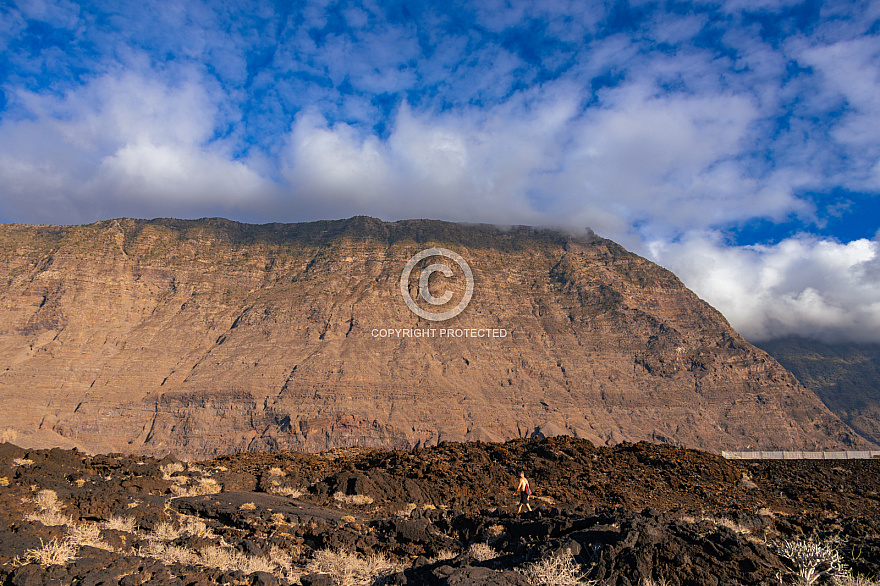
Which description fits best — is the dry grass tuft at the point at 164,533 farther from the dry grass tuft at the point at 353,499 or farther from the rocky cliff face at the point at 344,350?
the rocky cliff face at the point at 344,350

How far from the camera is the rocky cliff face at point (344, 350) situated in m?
97.9

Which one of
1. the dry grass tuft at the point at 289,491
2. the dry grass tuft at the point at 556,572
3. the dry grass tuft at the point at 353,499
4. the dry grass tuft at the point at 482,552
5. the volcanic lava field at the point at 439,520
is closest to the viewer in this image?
the dry grass tuft at the point at 556,572

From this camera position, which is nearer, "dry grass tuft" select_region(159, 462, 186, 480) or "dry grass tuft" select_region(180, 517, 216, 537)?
"dry grass tuft" select_region(180, 517, 216, 537)

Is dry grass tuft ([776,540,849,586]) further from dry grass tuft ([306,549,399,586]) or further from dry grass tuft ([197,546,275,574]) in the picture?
dry grass tuft ([197,546,275,574])

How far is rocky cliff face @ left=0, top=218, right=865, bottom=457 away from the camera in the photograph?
97938 mm

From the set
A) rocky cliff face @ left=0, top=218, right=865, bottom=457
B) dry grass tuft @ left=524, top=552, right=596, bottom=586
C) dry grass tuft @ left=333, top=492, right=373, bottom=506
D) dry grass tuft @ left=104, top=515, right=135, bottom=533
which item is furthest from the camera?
rocky cliff face @ left=0, top=218, right=865, bottom=457

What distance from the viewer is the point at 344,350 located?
4547 inches

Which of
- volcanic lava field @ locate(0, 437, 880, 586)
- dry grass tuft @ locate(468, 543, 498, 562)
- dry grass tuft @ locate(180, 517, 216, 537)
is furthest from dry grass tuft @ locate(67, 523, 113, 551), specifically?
dry grass tuft @ locate(468, 543, 498, 562)

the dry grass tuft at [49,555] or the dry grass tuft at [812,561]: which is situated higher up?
the dry grass tuft at [812,561]

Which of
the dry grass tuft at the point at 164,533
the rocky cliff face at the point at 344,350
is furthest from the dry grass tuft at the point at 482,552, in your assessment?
the rocky cliff face at the point at 344,350

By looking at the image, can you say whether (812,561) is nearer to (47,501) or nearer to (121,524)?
(121,524)

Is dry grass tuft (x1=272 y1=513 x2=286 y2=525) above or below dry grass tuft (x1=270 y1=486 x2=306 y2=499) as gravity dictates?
above

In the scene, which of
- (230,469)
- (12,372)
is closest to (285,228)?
(12,372)

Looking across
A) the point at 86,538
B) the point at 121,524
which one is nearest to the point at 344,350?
the point at 121,524
